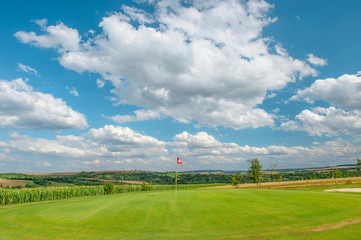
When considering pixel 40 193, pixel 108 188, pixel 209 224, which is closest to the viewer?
pixel 209 224

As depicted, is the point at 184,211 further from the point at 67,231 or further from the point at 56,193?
the point at 56,193

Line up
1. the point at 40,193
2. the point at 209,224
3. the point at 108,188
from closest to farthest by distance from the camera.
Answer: the point at 209,224 → the point at 40,193 → the point at 108,188

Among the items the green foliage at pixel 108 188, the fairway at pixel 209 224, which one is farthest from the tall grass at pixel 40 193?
the fairway at pixel 209 224

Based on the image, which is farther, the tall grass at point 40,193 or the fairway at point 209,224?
the tall grass at point 40,193

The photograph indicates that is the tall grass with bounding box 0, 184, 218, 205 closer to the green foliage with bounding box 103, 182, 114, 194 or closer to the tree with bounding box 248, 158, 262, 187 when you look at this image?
the green foliage with bounding box 103, 182, 114, 194

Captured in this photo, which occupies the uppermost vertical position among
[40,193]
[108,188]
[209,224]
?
[209,224]

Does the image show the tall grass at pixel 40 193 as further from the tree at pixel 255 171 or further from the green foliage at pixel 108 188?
the tree at pixel 255 171

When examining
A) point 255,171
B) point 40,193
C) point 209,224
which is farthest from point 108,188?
point 209,224

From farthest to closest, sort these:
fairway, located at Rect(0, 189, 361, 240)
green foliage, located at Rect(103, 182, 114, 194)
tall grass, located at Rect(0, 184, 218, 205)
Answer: green foliage, located at Rect(103, 182, 114, 194) < tall grass, located at Rect(0, 184, 218, 205) < fairway, located at Rect(0, 189, 361, 240)

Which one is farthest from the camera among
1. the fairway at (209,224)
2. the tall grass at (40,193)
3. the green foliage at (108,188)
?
the green foliage at (108,188)

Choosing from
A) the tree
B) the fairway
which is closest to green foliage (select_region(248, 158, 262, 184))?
the tree

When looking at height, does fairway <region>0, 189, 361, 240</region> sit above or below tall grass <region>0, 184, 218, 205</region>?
above

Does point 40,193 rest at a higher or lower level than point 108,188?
higher

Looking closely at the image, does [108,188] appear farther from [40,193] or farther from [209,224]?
[209,224]
